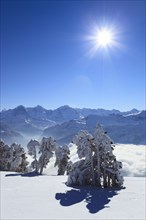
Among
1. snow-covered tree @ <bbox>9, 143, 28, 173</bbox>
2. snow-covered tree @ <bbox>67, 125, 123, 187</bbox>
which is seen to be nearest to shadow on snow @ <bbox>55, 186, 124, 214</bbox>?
snow-covered tree @ <bbox>67, 125, 123, 187</bbox>

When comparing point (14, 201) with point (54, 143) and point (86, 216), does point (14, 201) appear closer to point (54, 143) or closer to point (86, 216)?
point (86, 216)

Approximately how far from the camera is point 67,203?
35281mm

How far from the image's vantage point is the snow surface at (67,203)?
2953 centimetres

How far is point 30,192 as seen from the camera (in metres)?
40.6

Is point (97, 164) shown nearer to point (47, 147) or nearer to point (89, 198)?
point (89, 198)

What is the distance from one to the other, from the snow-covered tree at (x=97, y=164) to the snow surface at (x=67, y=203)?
4800mm

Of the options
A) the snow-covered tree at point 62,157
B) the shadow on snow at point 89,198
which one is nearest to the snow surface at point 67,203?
the shadow on snow at point 89,198

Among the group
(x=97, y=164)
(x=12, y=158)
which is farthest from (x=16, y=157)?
(x=97, y=164)

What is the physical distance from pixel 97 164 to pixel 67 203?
19067 mm

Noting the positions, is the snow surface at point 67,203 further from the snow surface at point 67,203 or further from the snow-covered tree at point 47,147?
the snow-covered tree at point 47,147

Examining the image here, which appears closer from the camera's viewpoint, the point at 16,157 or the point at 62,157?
the point at 62,157

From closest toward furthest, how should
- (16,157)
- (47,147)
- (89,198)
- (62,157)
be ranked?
1. (89,198)
2. (47,147)
3. (62,157)
4. (16,157)

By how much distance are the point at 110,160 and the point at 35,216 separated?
26686 millimetres

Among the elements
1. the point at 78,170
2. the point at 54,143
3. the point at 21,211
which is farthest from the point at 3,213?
the point at 54,143
